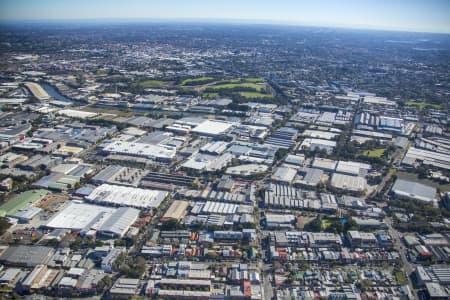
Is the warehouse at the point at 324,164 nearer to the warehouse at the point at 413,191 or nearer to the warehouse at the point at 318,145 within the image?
the warehouse at the point at 318,145

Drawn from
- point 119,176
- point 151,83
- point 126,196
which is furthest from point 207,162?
point 151,83

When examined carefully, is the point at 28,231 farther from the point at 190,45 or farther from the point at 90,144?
the point at 190,45

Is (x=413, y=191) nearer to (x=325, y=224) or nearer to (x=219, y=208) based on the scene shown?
(x=325, y=224)

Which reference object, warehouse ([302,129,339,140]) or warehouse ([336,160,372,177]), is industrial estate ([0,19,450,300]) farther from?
warehouse ([302,129,339,140])

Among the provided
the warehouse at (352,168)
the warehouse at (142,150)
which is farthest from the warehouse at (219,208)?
the warehouse at (352,168)

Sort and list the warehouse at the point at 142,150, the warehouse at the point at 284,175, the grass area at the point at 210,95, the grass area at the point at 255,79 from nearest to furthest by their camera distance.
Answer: the warehouse at the point at 284,175, the warehouse at the point at 142,150, the grass area at the point at 210,95, the grass area at the point at 255,79

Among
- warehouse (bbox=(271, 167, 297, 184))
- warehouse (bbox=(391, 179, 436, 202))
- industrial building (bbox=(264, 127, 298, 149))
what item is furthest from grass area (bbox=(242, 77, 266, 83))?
warehouse (bbox=(391, 179, 436, 202))

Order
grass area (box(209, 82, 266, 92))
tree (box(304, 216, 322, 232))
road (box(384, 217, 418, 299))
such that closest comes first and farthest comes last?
road (box(384, 217, 418, 299)), tree (box(304, 216, 322, 232)), grass area (box(209, 82, 266, 92))

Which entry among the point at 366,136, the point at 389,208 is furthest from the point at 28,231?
the point at 366,136
